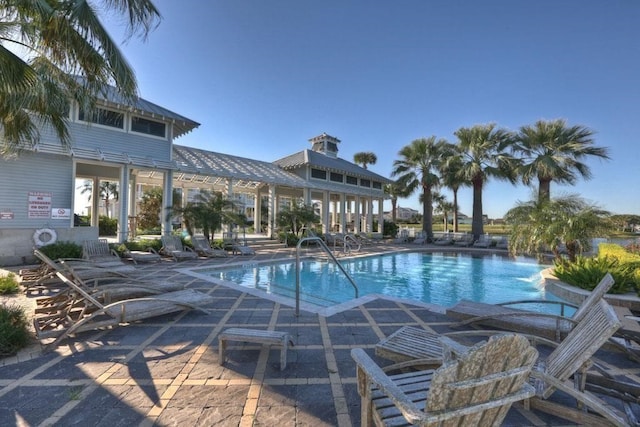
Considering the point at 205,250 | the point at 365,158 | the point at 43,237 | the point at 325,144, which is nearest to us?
the point at 43,237

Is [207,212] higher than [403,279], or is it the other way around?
[207,212]

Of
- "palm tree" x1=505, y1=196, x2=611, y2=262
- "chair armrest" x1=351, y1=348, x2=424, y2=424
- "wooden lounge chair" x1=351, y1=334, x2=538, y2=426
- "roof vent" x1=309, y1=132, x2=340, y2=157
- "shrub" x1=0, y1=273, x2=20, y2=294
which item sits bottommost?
"shrub" x1=0, y1=273, x2=20, y2=294

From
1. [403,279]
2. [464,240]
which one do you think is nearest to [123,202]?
[403,279]

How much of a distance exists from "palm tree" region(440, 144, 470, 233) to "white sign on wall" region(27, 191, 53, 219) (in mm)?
22121

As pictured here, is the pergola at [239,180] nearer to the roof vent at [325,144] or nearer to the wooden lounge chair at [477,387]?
the roof vent at [325,144]

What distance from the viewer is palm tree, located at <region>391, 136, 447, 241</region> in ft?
74.1

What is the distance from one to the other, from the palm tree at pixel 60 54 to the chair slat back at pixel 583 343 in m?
7.25

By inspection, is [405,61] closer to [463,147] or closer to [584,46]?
[584,46]

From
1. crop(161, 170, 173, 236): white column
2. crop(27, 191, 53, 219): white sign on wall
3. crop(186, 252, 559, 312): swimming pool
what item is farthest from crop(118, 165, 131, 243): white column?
crop(186, 252, 559, 312): swimming pool

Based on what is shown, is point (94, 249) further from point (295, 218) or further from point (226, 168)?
point (295, 218)

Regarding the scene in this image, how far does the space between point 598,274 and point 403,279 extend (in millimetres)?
5304

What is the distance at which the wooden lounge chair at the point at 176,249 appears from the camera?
11811 mm

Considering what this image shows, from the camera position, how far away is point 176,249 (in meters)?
12.6

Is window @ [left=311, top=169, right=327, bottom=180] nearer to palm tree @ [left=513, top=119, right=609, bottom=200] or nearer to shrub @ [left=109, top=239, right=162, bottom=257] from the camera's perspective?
shrub @ [left=109, top=239, right=162, bottom=257]
